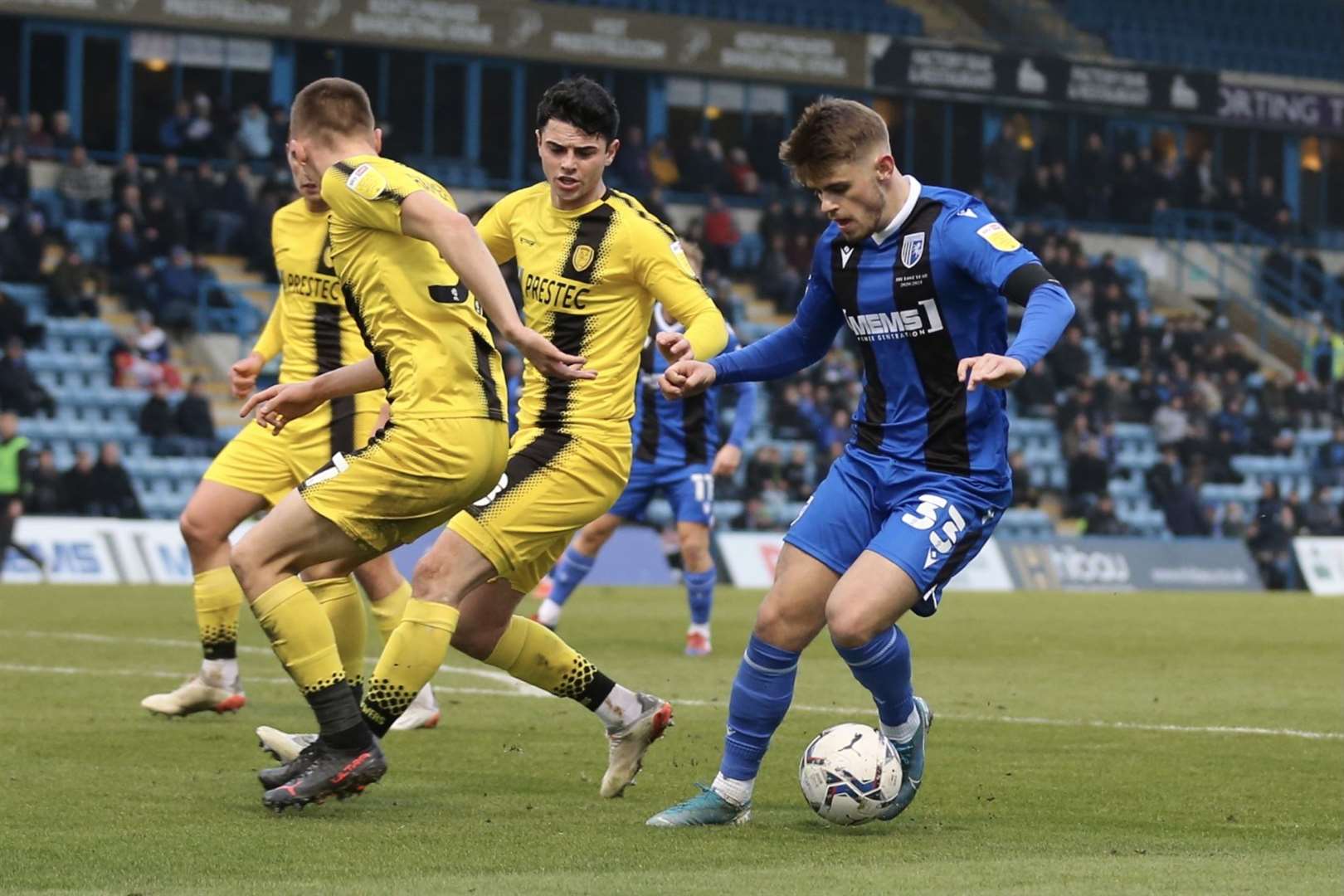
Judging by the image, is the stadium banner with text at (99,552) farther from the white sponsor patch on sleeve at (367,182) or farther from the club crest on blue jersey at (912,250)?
the club crest on blue jersey at (912,250)

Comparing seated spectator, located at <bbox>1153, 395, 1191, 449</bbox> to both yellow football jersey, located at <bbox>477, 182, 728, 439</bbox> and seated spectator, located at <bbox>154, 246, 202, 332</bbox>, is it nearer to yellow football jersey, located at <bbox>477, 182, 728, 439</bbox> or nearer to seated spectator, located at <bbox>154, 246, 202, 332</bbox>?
seated spectator, located at <bbox>154, 246, 202, 332</bbox>

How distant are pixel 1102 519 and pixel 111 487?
1317 centimetres

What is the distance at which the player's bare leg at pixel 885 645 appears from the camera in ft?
21.5

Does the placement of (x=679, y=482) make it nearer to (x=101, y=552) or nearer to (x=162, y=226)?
(x=101, y=552)

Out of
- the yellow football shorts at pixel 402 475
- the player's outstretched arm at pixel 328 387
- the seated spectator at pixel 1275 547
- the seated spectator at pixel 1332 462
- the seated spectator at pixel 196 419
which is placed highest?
the player's outstretched arm at pixel 328 387

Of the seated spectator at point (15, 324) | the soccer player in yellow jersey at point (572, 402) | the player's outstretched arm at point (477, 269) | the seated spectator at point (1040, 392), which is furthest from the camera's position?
the seated spectator at point (1040, 392)

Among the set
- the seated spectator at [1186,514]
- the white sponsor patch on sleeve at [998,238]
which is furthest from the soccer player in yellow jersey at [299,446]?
the seated spectator at [1186,514]

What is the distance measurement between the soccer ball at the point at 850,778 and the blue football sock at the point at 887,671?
21cm

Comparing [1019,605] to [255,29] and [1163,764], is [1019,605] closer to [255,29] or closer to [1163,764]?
[1163,764]

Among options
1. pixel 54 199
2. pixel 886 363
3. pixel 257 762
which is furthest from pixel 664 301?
pixel 54 199

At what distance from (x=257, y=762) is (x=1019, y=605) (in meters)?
13.6

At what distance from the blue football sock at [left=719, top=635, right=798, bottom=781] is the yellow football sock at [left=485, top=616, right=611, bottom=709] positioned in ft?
2.66

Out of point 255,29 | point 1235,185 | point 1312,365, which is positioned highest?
point 255,29

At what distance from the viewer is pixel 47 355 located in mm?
24594
